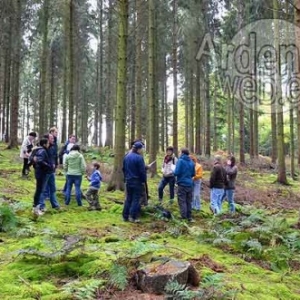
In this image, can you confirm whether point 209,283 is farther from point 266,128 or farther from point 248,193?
point 266,128

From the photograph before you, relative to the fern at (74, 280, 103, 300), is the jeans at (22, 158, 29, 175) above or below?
above

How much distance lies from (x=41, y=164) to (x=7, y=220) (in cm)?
156

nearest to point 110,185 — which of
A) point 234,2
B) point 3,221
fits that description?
point 3,221

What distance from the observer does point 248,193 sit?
50.0 feet

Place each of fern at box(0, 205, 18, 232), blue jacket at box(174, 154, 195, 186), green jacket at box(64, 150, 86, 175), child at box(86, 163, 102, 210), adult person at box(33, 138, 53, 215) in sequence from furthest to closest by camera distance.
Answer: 1. green jacket at box(64, 150, 86, 175)
2. child at box(86, 163, 102, 210)
3. blue jacket at box(174, 154, 195, 186)
4. adult person at box(33, 138, 53, 215)
5. fern at box(0, 205, 18, 232)

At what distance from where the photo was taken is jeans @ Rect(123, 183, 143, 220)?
8.55m

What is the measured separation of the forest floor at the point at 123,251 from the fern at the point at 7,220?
0.05 ft

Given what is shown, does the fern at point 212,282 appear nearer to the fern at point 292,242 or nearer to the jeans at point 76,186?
the fern at point 292,242

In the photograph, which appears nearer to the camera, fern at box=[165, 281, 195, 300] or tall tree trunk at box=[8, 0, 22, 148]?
fern at box=[165, 281, 195, 300]

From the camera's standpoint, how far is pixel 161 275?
4.38 meters

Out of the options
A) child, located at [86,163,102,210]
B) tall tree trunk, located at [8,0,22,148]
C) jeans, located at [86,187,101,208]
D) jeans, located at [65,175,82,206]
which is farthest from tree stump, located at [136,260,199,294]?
tall tree trunk, located at [8,0,22,148]

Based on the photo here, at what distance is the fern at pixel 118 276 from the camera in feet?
14.4

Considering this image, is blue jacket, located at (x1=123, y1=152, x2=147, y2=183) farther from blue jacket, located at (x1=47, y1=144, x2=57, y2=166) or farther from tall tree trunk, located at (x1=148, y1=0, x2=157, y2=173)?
tall tree trunk, located at (x1=148, y1=0, x2=157, y2=173)

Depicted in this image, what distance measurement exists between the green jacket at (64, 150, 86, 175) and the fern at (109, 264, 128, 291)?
208 inches
